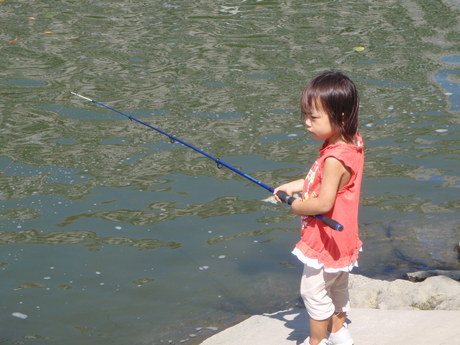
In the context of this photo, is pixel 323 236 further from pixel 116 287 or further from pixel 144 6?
pixel 144 6

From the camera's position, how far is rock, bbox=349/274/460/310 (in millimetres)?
4309

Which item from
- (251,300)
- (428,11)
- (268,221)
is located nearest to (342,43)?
(428,11)

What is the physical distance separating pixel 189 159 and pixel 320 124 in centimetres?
372

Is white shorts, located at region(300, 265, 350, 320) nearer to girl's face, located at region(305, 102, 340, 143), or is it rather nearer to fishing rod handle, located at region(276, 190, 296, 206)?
fishing rod handle, located at region(276, 190, 296, 206)

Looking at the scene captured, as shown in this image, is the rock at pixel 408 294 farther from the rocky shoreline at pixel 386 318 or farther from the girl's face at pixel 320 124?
the girl's face at pixel 320 124

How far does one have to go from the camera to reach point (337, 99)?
3262 millimetres

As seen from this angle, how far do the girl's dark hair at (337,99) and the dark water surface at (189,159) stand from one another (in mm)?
1795

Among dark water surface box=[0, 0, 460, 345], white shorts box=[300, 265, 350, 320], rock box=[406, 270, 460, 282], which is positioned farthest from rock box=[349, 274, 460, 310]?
white shorts box=[300, 265, 350, 320]

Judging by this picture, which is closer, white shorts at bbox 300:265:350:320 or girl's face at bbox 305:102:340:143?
girl's face at bbox 305:102:340:143

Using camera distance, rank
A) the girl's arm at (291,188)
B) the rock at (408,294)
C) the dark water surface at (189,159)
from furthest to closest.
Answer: the dark water surface at (189,159), the rock at (408,294), the girl's arm at (291,188)

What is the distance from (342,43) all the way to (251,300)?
5947 millimetres

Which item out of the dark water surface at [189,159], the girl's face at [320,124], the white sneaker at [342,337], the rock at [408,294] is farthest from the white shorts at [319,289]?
the dark water surface at [189,159]

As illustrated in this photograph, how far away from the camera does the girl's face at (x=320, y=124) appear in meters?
3.30

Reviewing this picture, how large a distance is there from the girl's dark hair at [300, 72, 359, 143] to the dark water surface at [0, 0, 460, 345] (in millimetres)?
1795
